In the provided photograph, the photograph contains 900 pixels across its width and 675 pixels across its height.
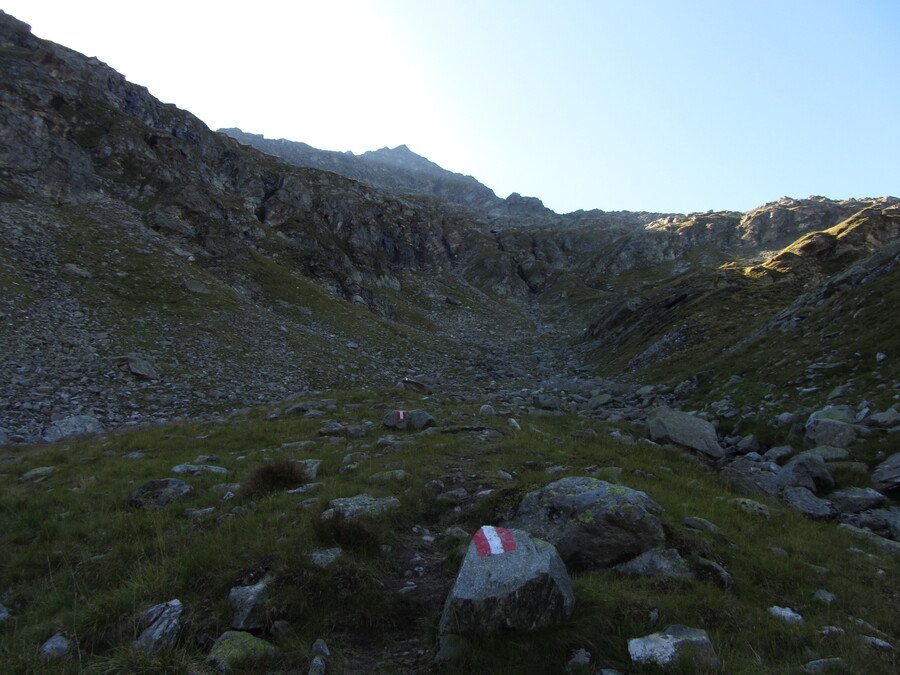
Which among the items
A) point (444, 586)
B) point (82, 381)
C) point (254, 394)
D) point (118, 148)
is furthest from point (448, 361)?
point (118, 148)

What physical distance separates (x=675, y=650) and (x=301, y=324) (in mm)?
35615

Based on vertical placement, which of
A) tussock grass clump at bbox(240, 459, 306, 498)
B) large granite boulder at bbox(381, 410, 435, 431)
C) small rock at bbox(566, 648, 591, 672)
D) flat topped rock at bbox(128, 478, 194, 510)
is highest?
small rock at bbox(566, 648, 591, 672)

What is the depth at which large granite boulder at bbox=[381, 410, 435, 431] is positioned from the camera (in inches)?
631

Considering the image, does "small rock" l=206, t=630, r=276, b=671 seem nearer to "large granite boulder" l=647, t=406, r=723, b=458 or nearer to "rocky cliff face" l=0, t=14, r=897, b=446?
"large granite boulder" l=647, t=406, r=723, b=458

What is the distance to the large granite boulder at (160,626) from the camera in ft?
16.0

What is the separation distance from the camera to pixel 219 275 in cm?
3847

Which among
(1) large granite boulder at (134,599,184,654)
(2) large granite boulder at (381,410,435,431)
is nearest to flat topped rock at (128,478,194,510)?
(1) large granite boulder at (134,599,184,654)

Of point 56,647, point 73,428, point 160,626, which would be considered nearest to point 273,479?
point 160,626

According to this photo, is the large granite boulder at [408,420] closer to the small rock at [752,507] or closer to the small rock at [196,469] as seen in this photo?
the small rock at [196,469]

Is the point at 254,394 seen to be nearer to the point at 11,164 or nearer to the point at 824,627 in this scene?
the point at 824,627

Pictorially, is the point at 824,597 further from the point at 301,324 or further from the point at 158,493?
the point at 301,324

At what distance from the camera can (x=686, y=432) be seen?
14.8m

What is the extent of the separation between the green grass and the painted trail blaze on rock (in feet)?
3.12

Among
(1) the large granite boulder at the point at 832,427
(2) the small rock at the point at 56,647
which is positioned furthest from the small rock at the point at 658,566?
(1) the large granite boulder at the point at 832,427
